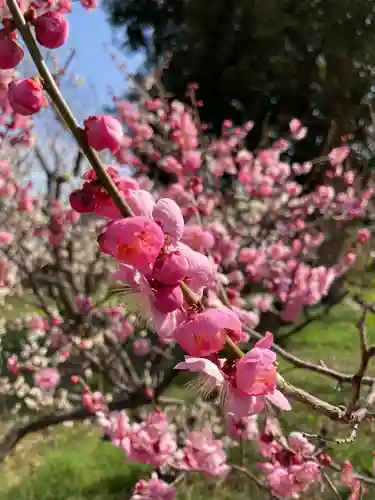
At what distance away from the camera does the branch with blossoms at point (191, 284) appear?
59 centimetres

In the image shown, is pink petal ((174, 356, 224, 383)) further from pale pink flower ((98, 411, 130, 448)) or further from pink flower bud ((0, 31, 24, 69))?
pale pink flower ((98, 411, 130, 448))

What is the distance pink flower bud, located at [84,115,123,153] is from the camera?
0.60 meters

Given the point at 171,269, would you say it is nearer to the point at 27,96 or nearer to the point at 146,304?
the point at 146,304

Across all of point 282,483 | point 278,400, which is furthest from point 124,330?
point 278,400

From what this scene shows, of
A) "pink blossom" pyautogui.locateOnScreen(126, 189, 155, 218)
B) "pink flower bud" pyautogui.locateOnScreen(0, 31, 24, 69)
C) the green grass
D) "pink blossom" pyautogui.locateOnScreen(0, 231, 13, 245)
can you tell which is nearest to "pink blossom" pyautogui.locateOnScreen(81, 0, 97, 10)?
"pink flower bud" pyautogui.locateOnScreen(0, 31, 24, 69)

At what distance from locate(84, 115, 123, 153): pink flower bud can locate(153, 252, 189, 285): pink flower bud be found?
0.48 feet

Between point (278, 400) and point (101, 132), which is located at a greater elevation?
point (101, 132)

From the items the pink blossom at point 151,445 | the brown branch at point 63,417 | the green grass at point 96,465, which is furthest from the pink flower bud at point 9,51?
the green grass at point 96,465

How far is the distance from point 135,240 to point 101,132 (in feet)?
0.44

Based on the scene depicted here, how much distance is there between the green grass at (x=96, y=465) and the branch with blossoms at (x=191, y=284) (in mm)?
506

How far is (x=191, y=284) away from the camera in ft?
2.07

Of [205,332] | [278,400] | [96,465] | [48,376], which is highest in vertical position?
[205,332]

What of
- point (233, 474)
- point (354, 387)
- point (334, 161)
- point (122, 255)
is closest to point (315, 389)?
point (233, 474)

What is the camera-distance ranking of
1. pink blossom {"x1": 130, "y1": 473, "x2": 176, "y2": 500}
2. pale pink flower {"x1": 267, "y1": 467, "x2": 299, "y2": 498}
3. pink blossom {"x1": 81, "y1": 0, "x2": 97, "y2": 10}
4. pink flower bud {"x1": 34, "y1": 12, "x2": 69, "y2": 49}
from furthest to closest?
pink blossom {"x1": 130, "y1": 473, "x2": 176, "y2": 500}
pale pink flower {"x1": 267, "y1": 467, "x2": 299, "y2": 498}
pink blossom {"x1": 81, "y1": 0, "x2": 97, "y2": 10}
pink flower bud {"x1": 34, "y1": 12, "x2": 69, "y2": 49}
